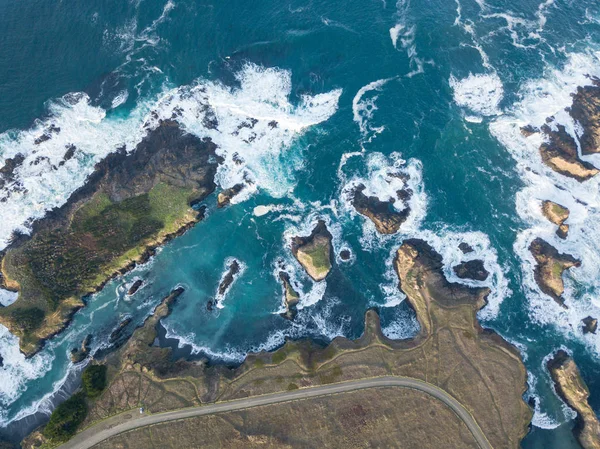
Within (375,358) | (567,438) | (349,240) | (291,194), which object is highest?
(291,194)

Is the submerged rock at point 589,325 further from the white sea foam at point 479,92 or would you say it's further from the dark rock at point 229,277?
the dark rock at point 229,277

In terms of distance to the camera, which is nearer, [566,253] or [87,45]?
[566,253]

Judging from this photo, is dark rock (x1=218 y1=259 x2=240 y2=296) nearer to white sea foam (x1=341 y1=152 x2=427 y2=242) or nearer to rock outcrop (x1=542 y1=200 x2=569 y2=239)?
white sea foam (x1=341 y1=152 x2=427 y2=242)

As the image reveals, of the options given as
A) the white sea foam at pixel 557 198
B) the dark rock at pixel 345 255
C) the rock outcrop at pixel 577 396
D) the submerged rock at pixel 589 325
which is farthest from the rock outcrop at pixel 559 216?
the dark rock at pixel 345 255

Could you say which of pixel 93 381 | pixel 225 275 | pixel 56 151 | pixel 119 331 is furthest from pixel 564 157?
pixel 56 151

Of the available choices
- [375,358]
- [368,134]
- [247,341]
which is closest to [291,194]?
[368,134]

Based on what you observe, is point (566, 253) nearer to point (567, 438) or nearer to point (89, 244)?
point (567, 438)
